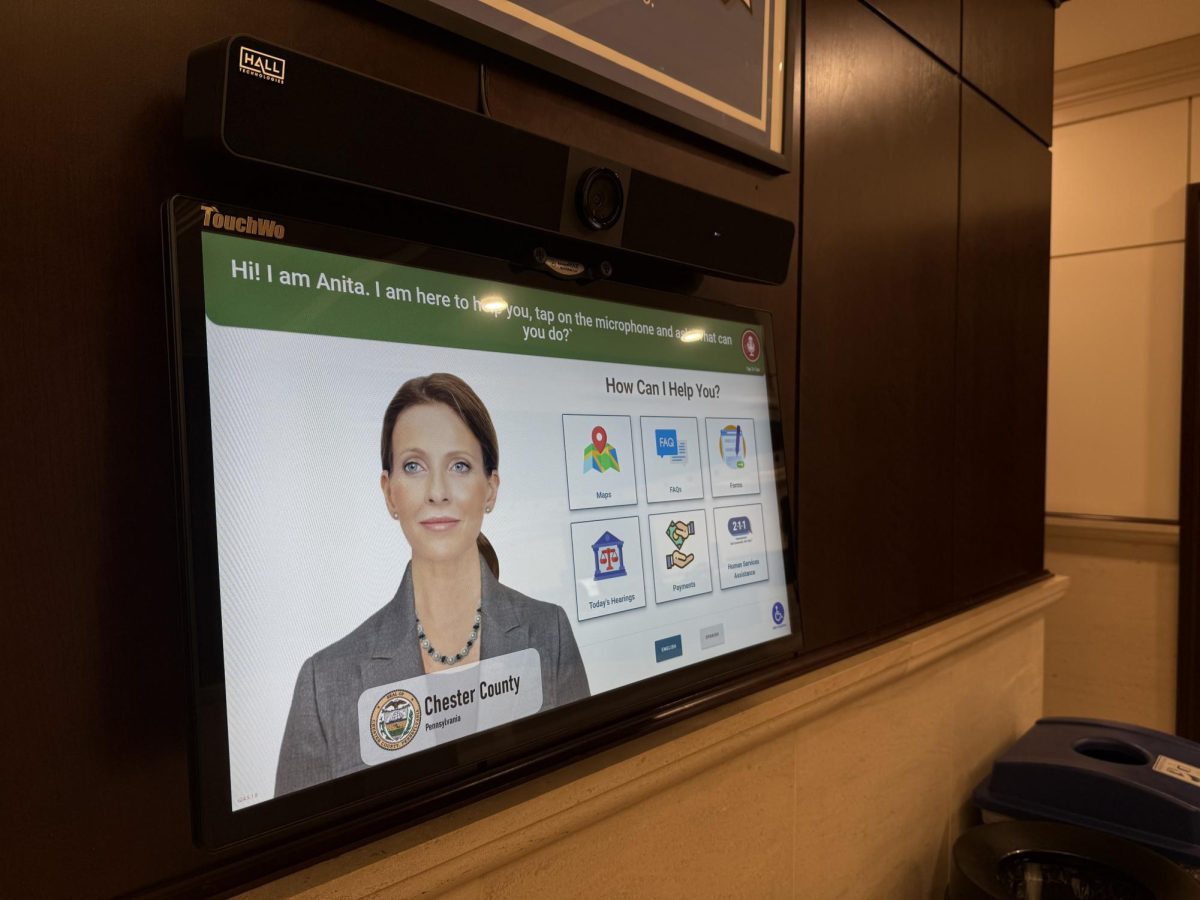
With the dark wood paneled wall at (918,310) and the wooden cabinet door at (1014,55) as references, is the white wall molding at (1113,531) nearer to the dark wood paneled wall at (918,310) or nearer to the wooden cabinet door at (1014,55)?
the dark wood paneled wall at (918,310)

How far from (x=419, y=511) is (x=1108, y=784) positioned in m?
1.44

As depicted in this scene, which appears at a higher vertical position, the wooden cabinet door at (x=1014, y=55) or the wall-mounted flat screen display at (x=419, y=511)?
the wooden cabinet door at (x=1014, y=55)

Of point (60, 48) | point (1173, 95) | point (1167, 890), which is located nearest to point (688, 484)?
point (60, 48)

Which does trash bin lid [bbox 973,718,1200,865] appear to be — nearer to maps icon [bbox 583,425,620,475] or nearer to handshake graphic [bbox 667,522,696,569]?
handshake graphic [bbox 667,522,696,569]

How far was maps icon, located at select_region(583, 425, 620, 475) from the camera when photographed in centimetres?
87

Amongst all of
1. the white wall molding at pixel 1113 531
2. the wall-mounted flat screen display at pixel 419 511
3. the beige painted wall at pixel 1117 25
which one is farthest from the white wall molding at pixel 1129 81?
the wall-mounted flat screen display at pixel 419 511

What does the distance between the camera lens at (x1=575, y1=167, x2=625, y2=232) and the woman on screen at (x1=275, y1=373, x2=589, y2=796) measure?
253 millimetres

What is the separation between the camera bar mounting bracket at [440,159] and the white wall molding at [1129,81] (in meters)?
2.85

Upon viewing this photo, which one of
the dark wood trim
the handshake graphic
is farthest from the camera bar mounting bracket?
the dark wood trim

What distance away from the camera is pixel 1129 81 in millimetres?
3109

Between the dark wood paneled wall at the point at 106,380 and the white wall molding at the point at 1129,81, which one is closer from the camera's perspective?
the dark wood paneled wall at the point at 106,380

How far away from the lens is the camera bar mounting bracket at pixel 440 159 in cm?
61

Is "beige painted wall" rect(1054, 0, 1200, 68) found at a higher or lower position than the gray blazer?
higher

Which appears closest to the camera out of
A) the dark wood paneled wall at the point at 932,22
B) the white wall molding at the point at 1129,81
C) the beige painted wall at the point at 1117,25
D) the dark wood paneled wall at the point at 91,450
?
the dark wood paneled wall at the point at 91,450
